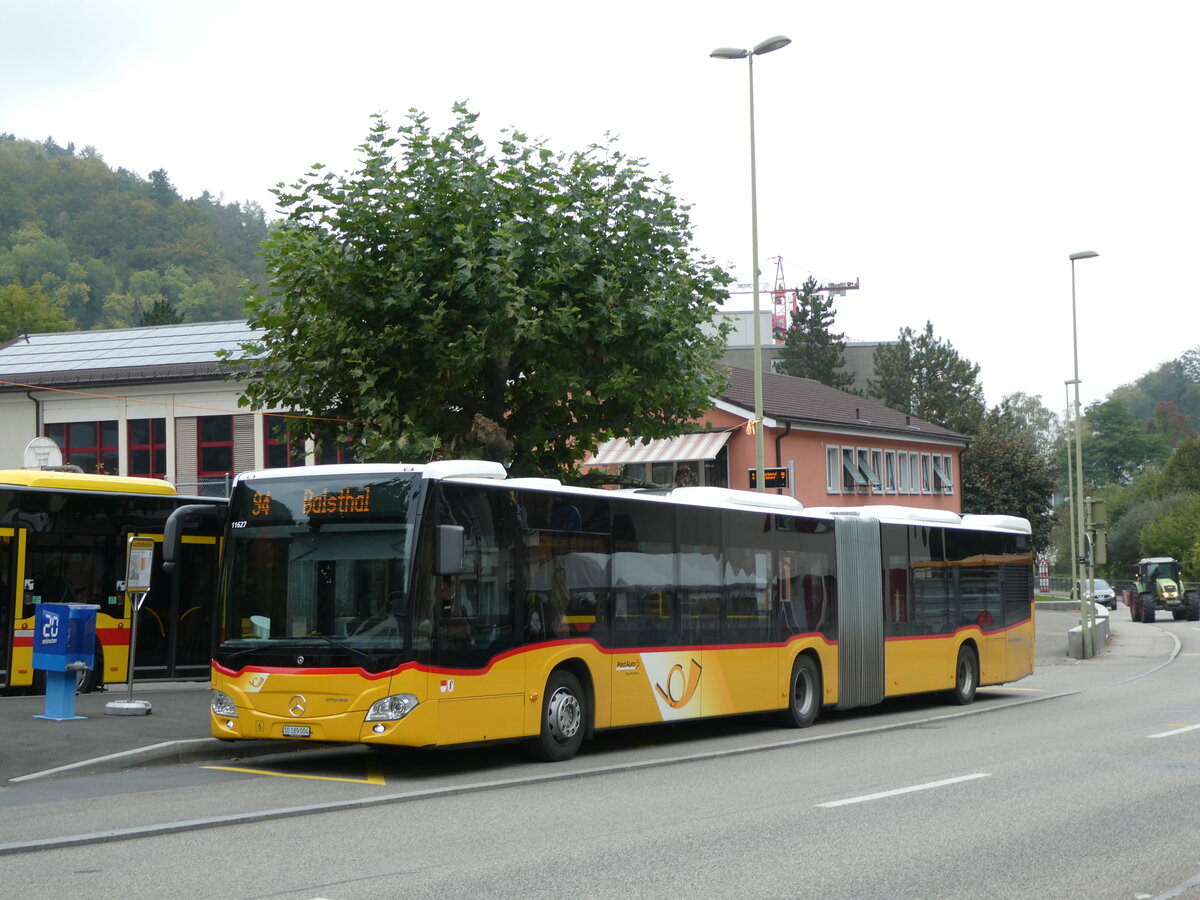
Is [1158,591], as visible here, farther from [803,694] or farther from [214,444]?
[803,694]

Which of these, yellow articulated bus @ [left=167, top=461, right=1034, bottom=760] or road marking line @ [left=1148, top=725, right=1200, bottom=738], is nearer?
yellow articulated bus @ [left=167, top=461, right=1034, bottom=760]

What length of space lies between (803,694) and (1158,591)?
5130 cm

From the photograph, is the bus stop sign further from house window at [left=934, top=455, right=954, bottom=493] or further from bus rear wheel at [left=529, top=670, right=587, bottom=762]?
house window at [left=934, top=455, right=954, bottom=493]

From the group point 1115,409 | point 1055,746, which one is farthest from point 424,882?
point 1115,409

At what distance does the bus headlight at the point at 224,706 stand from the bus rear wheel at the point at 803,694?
315 inches

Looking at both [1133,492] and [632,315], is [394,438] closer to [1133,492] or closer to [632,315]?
[632,315]

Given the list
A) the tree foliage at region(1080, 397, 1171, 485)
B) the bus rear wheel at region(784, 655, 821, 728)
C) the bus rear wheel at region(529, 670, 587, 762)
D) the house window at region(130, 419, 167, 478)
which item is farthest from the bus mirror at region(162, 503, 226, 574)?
the tree foliage at region(1080, 397, 1171, 485)

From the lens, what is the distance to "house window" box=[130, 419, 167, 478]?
44.7 meters

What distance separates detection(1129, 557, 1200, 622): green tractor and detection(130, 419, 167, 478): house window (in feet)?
141

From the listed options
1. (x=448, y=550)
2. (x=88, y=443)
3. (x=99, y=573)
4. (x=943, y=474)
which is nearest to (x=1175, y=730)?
(x=448, y=550)

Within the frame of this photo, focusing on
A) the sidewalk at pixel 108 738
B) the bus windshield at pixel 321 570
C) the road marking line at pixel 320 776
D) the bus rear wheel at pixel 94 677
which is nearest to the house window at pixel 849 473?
the sidewalk at pixel 108 738

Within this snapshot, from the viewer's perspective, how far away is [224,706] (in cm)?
1427

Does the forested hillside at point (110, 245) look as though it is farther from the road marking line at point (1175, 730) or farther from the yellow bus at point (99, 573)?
the road marking line at point (1175, 730)

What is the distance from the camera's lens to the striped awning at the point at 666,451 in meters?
44.9
